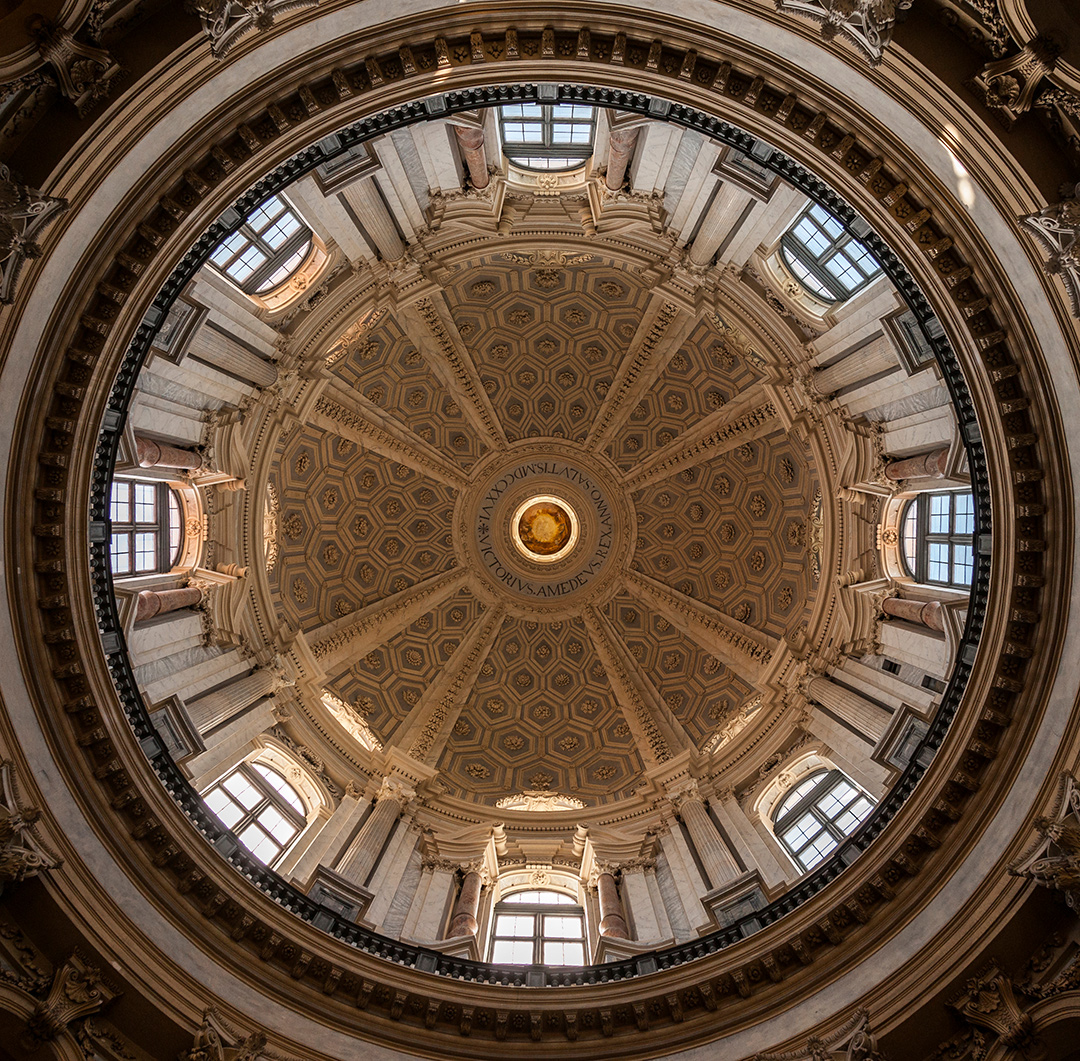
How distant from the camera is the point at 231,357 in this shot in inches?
870

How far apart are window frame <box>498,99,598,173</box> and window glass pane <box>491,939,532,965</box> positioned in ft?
68.9

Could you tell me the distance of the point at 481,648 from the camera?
112 ft

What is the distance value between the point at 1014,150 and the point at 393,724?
2594 cm

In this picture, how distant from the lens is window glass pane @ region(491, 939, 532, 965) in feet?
71.5

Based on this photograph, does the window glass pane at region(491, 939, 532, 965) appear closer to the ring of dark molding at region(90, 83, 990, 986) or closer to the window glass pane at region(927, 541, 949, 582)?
the ring of dark molding at region(90, 83, 990, 986)

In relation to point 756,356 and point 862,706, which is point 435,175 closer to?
point 756,356

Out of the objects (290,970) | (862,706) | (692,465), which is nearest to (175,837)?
(290,970)

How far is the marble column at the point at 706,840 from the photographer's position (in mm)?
21852

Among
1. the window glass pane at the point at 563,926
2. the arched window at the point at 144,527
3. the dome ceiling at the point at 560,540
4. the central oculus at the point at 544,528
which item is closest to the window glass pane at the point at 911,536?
the dome ceiling at the point at 560,540

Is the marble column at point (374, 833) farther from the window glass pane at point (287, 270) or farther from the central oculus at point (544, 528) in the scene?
the window glass pane at point (287, 270)

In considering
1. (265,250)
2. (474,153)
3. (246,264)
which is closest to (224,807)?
(246,264)

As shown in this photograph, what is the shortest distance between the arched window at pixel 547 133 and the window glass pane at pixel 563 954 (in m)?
21.2

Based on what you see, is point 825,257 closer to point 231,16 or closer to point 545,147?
point 545,147

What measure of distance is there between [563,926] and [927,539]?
14.1 m
